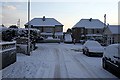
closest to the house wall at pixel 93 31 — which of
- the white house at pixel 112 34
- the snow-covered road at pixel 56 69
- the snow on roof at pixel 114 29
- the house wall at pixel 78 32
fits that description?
the house wall at pixel 78 32

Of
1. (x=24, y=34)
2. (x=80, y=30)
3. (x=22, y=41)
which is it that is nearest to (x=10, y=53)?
(x=22, y=41)

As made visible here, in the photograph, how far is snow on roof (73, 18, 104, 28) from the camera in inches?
3526

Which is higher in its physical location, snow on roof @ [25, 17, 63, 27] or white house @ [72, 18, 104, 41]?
snow on roof @ [25, 17, 63, 27]

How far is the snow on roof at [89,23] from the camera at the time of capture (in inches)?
3526

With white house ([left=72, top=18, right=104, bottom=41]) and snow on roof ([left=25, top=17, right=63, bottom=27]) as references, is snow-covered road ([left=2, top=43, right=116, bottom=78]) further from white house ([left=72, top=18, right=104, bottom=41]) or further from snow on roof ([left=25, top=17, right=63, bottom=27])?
snow on roof ([left=25, top=17, right=63, bottom=27])

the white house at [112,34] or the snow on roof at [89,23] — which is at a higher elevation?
the snow on roof at [89,23]

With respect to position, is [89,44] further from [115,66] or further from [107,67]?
[115,66]

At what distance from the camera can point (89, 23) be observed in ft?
299

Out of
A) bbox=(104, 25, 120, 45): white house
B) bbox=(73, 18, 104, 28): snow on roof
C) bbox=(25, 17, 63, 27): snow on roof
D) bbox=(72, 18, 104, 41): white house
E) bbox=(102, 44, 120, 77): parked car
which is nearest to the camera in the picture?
bbox=(102, 44, 120, 77): parked car

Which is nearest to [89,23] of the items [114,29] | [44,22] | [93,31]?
[93,31]

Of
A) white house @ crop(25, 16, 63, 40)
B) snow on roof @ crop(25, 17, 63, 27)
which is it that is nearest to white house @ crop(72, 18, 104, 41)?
white house @ crop(25, 16, 63, 40)

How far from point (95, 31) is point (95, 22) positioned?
417 centimetres

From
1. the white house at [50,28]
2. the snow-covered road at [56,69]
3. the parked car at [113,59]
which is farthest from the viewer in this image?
the white house at [50,28]

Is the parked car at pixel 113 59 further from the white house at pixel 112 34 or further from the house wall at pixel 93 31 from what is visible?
the house wall at pixel 93 31
